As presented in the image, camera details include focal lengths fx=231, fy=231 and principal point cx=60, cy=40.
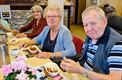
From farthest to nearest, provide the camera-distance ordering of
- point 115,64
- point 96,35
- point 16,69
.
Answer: point 96,35, point 115,64, point 16,69

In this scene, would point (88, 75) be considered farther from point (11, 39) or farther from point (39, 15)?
point (39, 15)

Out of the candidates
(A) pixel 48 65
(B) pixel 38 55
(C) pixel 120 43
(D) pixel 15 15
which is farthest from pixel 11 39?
(D) pixel 15 15

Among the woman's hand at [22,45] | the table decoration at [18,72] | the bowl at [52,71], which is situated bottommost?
the bowl at [52,71]

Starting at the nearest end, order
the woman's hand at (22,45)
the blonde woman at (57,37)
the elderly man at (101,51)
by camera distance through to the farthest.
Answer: the elderly man at (101,51), the blonde woman at (57,37), the woman's hand at (22,45)

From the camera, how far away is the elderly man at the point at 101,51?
5.04ft

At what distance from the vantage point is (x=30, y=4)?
5.15m

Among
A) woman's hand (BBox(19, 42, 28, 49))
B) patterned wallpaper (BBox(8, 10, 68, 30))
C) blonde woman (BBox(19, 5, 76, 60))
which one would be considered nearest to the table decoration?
blonde woman (BBox(19, 5, 76, 60))

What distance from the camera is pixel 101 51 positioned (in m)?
1.69

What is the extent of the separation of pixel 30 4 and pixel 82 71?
12.4 ft

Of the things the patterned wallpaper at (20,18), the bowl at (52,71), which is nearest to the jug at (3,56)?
the bowl at (52,71)

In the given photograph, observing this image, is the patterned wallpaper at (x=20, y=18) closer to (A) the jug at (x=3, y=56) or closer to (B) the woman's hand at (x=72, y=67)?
(A) the jug at (x=3, y=56)

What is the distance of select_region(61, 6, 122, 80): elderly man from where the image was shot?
5.04 feet

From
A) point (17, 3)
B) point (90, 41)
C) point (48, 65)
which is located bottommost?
point (48, 65)

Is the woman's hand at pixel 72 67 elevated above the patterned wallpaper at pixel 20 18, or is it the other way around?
the patterned wallpaper at pixel 20 18
